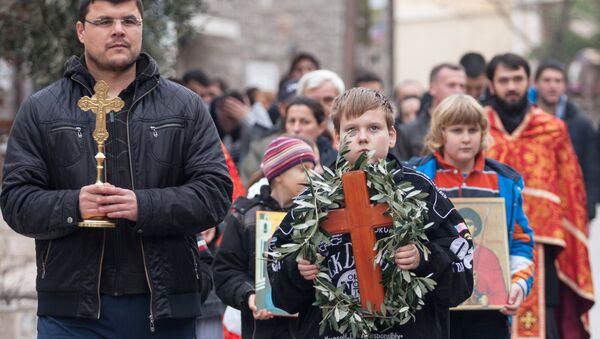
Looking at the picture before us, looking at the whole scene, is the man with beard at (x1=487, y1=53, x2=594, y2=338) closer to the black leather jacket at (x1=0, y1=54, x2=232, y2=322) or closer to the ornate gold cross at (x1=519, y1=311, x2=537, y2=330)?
the ornate gold cross at (x1=519, y1=311, x2=537, y2=330)

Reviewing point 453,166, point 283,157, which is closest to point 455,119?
point 453,166

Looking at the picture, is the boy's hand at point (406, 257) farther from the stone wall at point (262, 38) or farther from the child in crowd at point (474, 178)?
the stone wall at point (262, 38)

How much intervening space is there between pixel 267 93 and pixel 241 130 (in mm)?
3126

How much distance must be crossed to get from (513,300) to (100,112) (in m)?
2.47

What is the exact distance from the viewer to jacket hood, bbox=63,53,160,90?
16.4 feet

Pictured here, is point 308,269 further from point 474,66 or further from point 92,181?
point 474,66

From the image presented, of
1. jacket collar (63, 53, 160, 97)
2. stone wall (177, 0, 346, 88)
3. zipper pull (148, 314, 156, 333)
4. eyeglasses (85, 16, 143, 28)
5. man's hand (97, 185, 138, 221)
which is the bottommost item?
zipper pull (148, 314, 156, 333)

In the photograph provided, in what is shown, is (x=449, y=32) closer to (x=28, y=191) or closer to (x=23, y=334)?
(x=23, y=334)

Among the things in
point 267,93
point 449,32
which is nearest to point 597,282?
point 267,93

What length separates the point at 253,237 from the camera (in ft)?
21.3

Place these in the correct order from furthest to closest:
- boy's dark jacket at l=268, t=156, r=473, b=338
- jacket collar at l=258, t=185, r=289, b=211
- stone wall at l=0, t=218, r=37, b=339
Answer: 1. stone wall at l=0, t=218, r=37, b=339
2. jacket collar at l=258, t=185, r=289, b=211
3. boy's dark jacket at l=268, t=156, r=473, b=338

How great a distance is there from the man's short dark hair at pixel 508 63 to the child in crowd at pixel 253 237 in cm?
223

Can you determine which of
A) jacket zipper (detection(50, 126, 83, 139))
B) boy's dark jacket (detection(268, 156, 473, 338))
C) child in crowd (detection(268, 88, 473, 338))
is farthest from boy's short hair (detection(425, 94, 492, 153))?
jacket zipper (detection(50, 126, 83, 139))

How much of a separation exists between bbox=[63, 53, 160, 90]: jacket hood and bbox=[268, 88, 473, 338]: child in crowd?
784 mm
